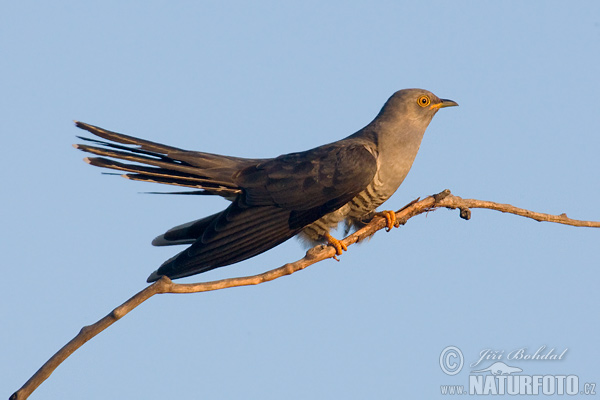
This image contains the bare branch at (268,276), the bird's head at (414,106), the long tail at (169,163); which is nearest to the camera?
the bare branch at (268,276)

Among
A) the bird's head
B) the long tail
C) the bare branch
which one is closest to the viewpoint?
the bare branch

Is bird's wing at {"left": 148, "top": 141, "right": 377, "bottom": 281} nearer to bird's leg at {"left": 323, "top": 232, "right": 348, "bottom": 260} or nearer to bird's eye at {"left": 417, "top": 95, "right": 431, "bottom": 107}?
bird's leg at {"left": 323, "top": 232, "right": 348, "bottom": 260}

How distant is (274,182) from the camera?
17.4 ft

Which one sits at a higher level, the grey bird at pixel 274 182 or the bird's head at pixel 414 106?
the bird's head at pixel 414 106

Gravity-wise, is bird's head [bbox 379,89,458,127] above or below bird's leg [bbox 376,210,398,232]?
above

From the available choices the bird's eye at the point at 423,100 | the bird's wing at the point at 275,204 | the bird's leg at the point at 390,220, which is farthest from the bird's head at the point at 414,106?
the bird's leg at the point at 390,220

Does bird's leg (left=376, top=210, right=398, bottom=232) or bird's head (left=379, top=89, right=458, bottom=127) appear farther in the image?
bird's head (left=379, top=89, right=458, bottom=127)

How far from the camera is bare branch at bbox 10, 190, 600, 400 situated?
2758 millimetres

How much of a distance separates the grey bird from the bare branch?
0.37m

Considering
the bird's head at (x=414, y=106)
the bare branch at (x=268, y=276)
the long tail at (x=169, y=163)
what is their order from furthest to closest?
1. the bird's head at (x=414, y=106)
2. the long tail at (x=169, y=163)
3. the bare branch at (x=268, y=276)

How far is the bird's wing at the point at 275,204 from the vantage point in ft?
15.9

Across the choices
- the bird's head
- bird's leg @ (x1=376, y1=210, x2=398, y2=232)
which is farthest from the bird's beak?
bird's leg @ (x1=376, y1=210, x2=398, y2=232)

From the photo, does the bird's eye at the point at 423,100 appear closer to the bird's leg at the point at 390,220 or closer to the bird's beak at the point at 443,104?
the bird's beak at the point at 443,104

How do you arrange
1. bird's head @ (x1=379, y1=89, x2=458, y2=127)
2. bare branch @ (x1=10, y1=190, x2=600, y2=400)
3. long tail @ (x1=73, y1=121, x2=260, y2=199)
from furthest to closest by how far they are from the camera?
bird's head @ (x1=379, y1=89, x2=458, y2=127), long tail @ (x1=73, y1=121, x2=260, y2=199), bare branch @ (x1=10, y1=190, x2=600, y2=400)
